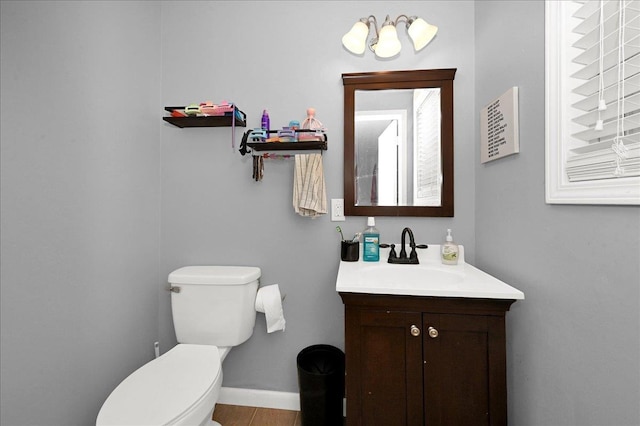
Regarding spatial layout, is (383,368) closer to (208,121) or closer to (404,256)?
(404,256)

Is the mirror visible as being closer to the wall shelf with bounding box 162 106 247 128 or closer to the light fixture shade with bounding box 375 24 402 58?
the light fixture shade with bounding box 375 24 402 58

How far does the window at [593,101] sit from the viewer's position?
64 cm

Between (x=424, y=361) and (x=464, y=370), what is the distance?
151mm

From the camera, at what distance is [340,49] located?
1.53 meters

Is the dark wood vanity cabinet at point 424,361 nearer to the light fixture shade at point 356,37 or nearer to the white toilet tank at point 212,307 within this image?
the white toilet tank at point 212,307

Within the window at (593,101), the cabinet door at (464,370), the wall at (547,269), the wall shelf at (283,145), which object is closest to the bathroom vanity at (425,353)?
the cabinet door at (464,370)

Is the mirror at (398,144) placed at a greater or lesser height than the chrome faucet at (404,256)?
greater

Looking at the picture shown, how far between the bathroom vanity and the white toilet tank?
63 centimetres

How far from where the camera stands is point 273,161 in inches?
61.5

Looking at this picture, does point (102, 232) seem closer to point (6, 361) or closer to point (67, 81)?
point (6, 361)

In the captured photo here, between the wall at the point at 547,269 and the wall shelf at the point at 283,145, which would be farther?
the wall shelf at the point at 283,145

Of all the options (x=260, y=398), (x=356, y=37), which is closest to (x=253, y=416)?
(x=260, y=398)

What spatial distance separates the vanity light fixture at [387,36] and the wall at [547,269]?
306 millimetres

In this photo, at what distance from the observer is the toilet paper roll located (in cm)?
141
